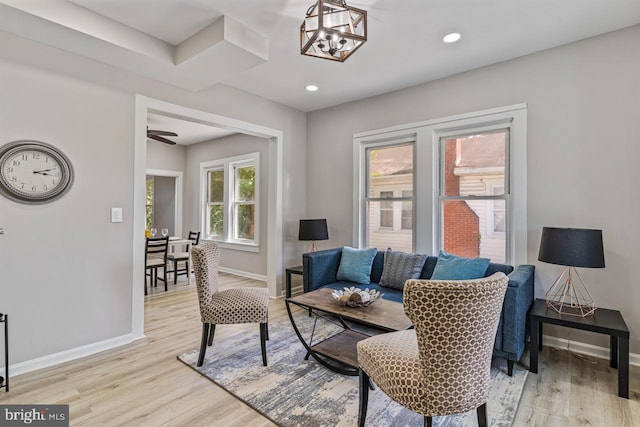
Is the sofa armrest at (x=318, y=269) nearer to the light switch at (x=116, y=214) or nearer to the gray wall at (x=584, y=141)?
the light switch at (x=116, y=214)

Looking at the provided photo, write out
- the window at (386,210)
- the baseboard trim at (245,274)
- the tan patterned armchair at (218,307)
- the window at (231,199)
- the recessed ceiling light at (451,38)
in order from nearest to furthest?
1. the tan patterned armchair at (218,307)
2. the recessed ceiling light at (451,38)
3. the window at (386,210)
4. the baseboard trim at (245,274)
5. the window at (231,199)

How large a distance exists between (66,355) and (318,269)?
97.0 inches

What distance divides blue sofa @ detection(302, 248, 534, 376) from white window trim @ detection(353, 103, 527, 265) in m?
0.32

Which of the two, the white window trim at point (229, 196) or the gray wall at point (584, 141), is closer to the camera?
the gray wall at point (584, 141)

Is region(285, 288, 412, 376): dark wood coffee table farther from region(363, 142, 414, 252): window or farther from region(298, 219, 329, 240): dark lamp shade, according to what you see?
region(363, 142, 414, 252): window

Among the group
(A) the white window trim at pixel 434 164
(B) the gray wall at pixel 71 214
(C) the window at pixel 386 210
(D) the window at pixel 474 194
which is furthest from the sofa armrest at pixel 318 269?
(B) the gray wall at pixel 71 214

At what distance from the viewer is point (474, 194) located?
11.6 feet

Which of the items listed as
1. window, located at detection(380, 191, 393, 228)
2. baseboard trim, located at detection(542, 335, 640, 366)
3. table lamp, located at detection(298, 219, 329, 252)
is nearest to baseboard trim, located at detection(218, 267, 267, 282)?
table lamp, located at detection(298, 219, 329, 252)

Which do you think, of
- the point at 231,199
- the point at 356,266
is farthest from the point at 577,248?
the point at 231,199

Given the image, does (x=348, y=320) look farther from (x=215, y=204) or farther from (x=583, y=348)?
(x=215, y=204)

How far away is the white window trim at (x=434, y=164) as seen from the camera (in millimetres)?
3137

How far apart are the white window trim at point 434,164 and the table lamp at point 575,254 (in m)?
0.51

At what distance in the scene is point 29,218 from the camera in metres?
2.51

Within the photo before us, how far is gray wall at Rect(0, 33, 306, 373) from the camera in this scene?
2.44 meters
